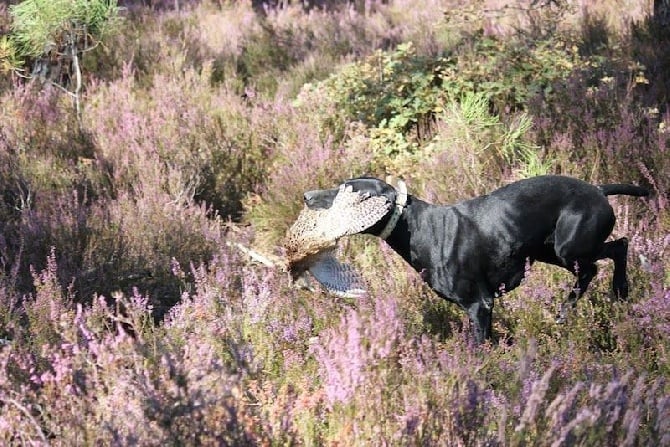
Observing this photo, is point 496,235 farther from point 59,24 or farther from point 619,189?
point 59,24

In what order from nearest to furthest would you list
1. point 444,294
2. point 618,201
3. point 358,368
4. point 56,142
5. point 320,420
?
point 358,368 < point 320,420 < point 444,294 < point 618,201 < point 56,142

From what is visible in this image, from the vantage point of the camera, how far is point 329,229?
3.34 meters

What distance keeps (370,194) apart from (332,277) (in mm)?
481

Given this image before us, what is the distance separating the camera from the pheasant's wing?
11.7ft

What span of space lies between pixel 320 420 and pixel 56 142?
14.1 feet

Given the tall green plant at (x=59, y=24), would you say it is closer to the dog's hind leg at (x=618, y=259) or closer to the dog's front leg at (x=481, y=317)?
the dog's front leg at (x=481, y=317)

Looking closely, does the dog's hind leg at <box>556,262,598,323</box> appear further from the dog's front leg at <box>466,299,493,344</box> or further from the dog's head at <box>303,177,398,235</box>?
the dog's head at <box>303,177,398,235</box>

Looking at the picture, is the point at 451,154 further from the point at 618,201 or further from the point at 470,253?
the point at 470,253

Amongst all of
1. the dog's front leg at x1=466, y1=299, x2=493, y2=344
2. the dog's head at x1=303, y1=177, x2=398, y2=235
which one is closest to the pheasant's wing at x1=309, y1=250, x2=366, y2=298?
the dog's head at x1=303, y1=177, x2=398, y2=235

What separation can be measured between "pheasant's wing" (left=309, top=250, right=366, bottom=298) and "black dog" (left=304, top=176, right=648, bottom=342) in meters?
0.27

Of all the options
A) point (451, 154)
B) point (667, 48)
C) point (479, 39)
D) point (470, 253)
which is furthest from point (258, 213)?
point (667, 48)

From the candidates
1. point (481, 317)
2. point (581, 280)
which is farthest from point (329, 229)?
point (581, 280)

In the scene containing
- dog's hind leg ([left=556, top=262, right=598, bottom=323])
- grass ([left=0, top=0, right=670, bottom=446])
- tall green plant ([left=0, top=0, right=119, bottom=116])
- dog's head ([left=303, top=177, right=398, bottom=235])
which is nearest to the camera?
grass ([left=0, top=0, right=670, bottom=446])

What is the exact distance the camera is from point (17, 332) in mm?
2727
